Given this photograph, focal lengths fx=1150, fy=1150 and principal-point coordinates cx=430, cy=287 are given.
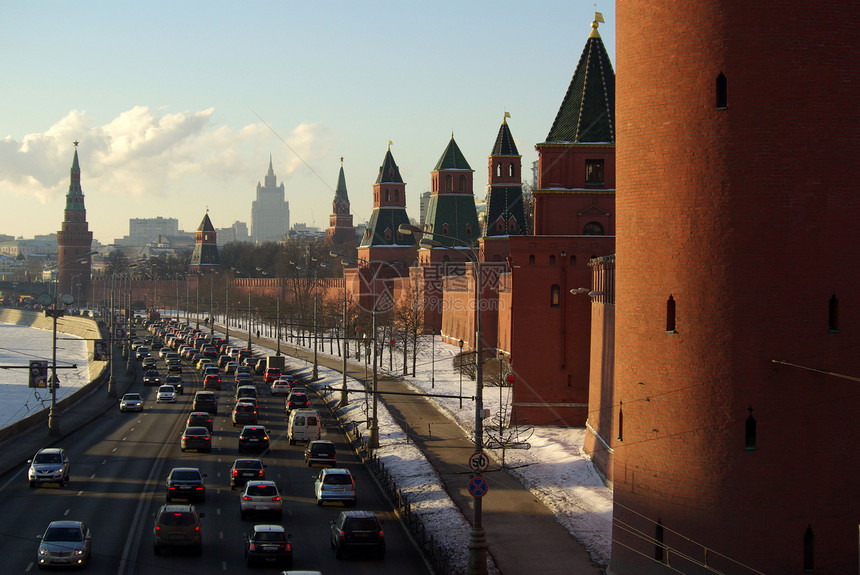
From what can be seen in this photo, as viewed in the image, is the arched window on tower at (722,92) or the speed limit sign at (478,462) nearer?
the arched window on tower at (722,92)

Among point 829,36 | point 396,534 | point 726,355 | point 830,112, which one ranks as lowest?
point 396,534

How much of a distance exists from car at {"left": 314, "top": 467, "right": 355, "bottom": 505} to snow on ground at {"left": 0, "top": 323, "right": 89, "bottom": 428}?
25826 mm

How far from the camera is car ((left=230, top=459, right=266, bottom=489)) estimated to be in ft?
117

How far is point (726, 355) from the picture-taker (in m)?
21.9

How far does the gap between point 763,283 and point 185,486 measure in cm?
1845

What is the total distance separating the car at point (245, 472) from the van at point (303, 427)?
1023cm

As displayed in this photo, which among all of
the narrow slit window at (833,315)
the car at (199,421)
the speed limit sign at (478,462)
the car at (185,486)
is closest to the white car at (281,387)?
the car at (199,421)

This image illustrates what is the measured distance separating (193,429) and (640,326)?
2468 centimetres

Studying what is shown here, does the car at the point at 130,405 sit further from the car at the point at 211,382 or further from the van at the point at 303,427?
the van at the point at 303,427

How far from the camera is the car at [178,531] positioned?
2697cm

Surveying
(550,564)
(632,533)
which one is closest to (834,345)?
(632,533)

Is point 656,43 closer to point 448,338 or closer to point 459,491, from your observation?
point 459,491

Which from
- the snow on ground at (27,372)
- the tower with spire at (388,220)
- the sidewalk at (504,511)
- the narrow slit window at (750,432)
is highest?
the tower with spire at (388,220)

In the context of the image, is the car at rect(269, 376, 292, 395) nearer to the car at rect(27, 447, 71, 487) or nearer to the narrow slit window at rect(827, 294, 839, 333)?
the car at rect(27, 447, 71, 487)
